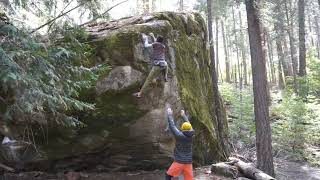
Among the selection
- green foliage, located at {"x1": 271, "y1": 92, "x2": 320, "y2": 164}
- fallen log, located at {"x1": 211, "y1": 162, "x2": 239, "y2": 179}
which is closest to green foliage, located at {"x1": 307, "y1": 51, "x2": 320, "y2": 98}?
green foliage, located at {"x1": 271, "y1": 92, "x2": 320, "y2": 164}

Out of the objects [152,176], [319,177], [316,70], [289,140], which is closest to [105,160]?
[152,176]

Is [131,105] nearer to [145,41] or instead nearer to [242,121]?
[145,41]

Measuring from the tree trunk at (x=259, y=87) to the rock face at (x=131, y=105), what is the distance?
183cm

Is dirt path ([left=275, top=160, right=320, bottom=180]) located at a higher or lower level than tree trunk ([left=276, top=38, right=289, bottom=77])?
lower

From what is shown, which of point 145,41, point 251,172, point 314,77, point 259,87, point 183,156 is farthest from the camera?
point 314,77

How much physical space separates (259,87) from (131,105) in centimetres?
448

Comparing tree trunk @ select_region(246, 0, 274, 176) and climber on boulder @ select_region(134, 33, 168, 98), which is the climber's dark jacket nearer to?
climber on boulder @ select_region(134, 33, 168, 98)

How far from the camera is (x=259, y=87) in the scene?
470 inches

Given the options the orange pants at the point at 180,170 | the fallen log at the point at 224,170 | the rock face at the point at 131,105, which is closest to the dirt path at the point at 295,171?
the fallen log at the point at 224,170

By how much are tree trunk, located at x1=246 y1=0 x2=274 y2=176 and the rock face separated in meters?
→ 1.83

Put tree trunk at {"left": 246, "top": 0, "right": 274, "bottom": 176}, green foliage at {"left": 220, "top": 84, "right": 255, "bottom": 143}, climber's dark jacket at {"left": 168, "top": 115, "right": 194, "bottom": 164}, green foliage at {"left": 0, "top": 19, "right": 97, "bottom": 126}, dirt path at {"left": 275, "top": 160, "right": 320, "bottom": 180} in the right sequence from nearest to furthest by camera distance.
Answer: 1. green foliage at {"left": 0, "top": 19, "right": 97, "bottom": 126}
2. climber's dark jacket at {"left": 168, "top": 115, "right": 194, "bottom": 164}
3. tree trunk at {"left": 246, "top": 0, "right": 274, "bottom": 176}
4. dirt path at {"left": 275, "top": 160, "right": 320, "bottom": 180}
5. green foliage at {"left": 220, "top": 84, "right": 255, "bottom": 143}

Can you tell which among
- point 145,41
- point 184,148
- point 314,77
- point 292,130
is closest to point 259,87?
point 145,41

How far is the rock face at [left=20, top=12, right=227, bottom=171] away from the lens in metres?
9.59

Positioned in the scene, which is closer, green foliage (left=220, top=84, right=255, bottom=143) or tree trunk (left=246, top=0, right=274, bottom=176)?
tree trunk (left=246, top=0, right=274, bottom=176)
